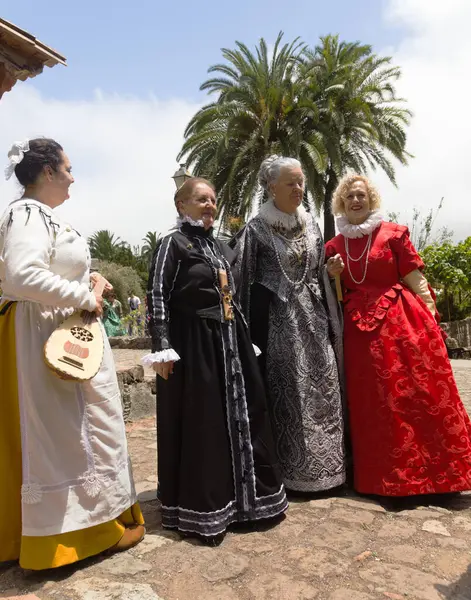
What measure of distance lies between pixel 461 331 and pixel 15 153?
42.3 feet

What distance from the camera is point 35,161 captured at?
8.16 ft

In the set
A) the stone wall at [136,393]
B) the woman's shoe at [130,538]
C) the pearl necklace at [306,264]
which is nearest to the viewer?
the woman's shoe at [130,538]

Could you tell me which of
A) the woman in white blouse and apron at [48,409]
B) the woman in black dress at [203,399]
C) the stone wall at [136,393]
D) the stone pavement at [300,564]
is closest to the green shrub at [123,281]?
the stone wall at [136,393]

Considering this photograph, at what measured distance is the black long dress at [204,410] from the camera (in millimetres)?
2738

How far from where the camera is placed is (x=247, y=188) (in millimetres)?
16812

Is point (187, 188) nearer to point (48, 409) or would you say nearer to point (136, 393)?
point (48, 409)

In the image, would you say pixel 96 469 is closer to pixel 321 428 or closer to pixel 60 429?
pixel 60 429

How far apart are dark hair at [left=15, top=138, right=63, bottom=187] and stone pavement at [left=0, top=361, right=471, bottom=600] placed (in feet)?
5.55

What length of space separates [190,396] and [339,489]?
1197 millimetres

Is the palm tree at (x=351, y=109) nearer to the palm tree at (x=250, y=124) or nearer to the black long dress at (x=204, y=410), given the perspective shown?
the palm tree at (x=250, y=124)

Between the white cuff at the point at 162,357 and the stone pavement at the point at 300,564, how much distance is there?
2.76ft

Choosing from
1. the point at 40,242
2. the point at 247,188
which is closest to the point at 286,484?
the point at 40,242

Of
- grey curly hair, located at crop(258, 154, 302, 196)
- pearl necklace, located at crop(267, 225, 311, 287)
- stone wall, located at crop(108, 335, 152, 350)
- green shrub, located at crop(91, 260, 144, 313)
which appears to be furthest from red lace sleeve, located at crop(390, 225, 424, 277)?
green shrub, located at crop(91, 260, 144, 313)

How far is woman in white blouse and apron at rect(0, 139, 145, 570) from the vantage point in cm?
228
